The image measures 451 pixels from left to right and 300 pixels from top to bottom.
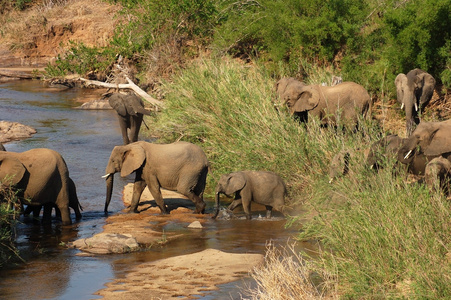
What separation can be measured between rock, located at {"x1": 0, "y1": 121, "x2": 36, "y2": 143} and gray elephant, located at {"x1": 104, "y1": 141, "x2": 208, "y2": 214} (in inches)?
281

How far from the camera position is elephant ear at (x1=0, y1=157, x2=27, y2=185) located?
33.3ft

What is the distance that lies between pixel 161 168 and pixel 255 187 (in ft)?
5.40

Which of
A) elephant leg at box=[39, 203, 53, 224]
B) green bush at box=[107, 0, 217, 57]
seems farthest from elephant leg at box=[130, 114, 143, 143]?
green bush at box=[107, 0, 217, 57]

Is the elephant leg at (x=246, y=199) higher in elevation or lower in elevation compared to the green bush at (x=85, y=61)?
lower

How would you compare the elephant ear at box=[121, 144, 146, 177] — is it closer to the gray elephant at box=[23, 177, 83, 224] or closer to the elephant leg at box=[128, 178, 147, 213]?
the elephant leg at box=[128, 178, 147, 213]

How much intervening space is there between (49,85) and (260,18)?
1099 cm

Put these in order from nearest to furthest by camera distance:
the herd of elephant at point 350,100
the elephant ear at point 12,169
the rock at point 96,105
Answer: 1. the elephant ear at point 12,169
2. the herd of elephant at point 350,100
3. the rock at point 96,105

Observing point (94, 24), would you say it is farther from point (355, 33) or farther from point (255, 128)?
point (255, 128)

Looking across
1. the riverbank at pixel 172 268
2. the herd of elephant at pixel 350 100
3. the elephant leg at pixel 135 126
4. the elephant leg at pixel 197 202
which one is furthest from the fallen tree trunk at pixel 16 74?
the riverbank at pixel 172 268

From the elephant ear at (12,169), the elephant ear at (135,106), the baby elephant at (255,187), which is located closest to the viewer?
the elephant ear at (12,169)

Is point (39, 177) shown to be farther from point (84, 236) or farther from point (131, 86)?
point (131, 86)

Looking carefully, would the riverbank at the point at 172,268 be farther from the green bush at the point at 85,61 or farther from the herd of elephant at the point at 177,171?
the green bush at the point at 85,61

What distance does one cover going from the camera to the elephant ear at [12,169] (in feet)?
33.3

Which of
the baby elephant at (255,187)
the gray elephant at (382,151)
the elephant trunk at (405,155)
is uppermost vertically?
the gray elephant at (382,151)
